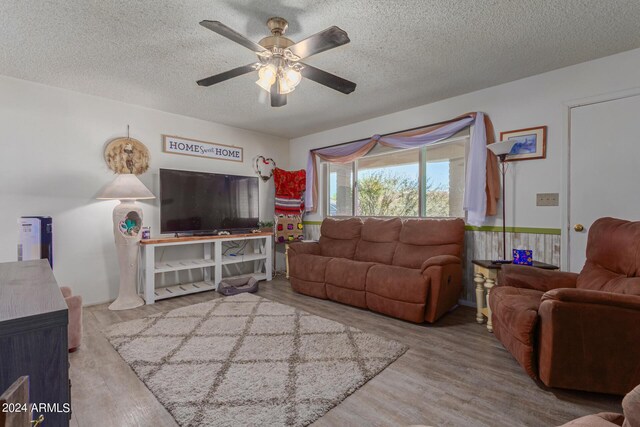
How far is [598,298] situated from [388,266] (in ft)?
5.42

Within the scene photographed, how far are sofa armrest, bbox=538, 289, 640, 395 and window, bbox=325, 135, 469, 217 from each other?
1918mm

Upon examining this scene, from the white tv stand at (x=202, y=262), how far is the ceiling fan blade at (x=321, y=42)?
8.89ft

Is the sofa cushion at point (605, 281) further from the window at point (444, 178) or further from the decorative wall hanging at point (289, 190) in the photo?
the decorative wall hanging at point (289, 190)

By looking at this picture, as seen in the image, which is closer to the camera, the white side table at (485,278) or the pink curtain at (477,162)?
the white side table at (485,278)

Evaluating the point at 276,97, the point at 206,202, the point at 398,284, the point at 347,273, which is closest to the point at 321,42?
the point at 276,97

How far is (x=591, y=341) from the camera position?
1.63 m

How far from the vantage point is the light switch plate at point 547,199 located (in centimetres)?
279

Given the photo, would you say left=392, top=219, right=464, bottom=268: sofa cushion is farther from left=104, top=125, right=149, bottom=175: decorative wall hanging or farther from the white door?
left=104, top=125, right=149, bottom=175: decorative wall hanging

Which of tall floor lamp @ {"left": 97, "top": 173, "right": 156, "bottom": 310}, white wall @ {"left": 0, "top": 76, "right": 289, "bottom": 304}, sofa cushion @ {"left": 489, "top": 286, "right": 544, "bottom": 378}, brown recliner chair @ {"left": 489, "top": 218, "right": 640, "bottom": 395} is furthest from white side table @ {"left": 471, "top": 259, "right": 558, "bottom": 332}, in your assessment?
white wall @ {"left": 0, "top": 76, "right": 289, "bottom": 304}

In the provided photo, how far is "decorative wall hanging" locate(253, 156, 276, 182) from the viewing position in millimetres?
4926

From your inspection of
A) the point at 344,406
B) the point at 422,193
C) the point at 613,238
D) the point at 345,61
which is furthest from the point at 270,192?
Result: the point at 613,238

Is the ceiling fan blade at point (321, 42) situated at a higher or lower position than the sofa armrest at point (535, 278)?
higher

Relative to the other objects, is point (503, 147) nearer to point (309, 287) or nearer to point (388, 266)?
point (388, 266)

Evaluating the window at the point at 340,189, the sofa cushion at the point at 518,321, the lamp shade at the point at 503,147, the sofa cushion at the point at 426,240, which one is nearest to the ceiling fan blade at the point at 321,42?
the lamp shade at the point at 503,147
